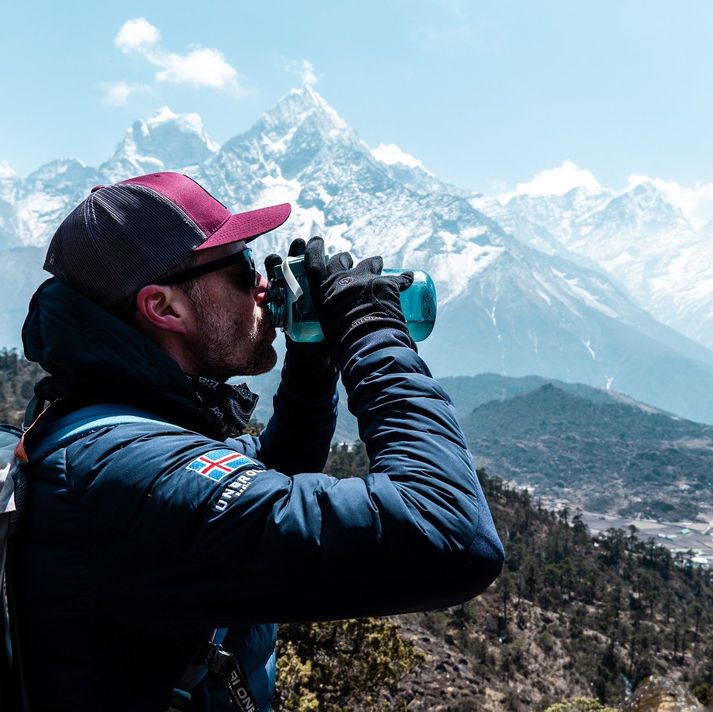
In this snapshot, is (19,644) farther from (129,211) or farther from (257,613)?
(129,211)

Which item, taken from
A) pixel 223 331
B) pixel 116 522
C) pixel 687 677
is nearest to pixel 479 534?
Answer: pixel 116 522

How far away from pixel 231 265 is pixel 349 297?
0.43 meters

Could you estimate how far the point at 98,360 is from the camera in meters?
1.96

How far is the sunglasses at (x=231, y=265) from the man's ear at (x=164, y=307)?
4 centimetres

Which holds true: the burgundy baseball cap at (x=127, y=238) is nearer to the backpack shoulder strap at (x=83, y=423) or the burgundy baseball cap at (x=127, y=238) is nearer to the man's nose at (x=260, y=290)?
the man's nose at (x=260, y=290)

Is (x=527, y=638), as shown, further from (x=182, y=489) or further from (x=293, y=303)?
(x=182, y=489)

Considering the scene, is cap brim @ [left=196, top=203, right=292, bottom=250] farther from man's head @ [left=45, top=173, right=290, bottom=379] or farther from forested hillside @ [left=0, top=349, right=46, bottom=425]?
forested hillside @ [left=0, top=349, right=46, bottom=425]

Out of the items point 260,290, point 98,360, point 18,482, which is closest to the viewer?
point 18,482

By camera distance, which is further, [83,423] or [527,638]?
[527,638]

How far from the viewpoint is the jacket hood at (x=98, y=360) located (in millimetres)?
1977

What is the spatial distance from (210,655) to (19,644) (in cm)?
58

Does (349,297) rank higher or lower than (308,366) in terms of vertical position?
higher

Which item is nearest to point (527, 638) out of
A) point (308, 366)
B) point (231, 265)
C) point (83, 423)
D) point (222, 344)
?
point (308, 366)

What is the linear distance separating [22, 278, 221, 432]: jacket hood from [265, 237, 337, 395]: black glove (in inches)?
25.0
